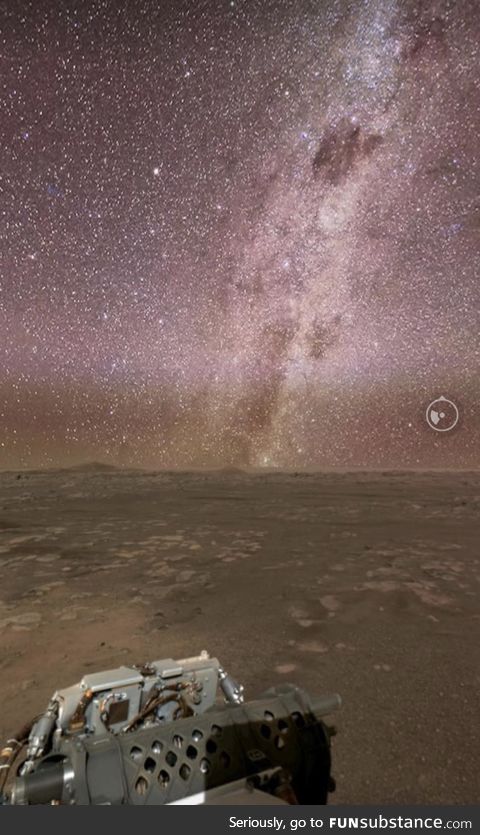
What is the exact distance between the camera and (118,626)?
228 inches

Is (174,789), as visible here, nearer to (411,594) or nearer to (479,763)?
(479,763)

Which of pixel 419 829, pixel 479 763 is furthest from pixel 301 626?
pixel 419 829

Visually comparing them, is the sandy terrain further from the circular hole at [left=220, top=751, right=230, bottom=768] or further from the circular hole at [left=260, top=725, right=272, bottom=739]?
the circular hole at [left=220, top=751, right=230, bottom=768]

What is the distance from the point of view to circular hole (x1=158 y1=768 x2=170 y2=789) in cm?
184

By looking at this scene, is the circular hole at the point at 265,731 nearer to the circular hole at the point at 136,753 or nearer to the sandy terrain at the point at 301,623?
the circular hole at the point at 136,753

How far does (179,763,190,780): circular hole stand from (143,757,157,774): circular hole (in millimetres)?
116

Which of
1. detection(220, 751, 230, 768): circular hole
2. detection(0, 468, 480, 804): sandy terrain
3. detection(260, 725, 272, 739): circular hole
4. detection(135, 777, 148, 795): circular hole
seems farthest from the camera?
detection(0, 468, 480, 804): sandy terrain

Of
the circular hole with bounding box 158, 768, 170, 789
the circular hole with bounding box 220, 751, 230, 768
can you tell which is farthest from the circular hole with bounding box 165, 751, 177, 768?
the circular hole with bounding box 220, 751, 230, 768

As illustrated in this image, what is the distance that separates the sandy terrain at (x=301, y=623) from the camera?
346cm

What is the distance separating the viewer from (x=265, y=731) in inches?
79.7

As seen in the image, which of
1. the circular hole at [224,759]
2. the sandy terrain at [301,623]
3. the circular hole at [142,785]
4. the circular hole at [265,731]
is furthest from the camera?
the sandy terrain at [301,623]

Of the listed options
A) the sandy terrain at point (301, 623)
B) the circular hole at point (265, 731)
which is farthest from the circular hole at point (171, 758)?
the sandy terrain at point (301, 623)

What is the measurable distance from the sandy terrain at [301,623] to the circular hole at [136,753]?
182cm

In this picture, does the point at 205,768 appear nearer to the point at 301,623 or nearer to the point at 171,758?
the point at 171,758
